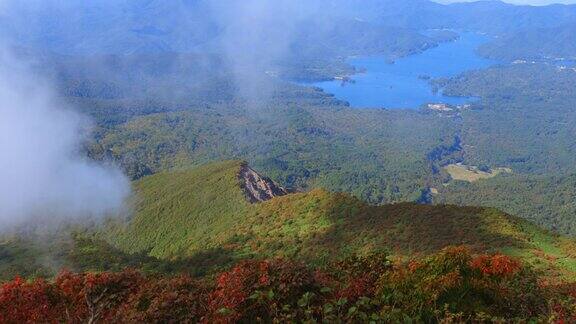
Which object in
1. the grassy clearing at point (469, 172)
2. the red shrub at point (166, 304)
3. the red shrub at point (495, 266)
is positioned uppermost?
the red shrub at point (166, 304)

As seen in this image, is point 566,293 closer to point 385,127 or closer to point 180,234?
point 180,234

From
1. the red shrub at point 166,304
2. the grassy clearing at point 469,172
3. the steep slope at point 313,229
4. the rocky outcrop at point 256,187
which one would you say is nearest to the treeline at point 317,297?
the red shrub at point 166,304

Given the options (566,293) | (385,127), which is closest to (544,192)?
(385,127)

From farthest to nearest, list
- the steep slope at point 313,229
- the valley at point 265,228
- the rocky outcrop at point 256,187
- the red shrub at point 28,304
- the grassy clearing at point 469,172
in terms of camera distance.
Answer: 1. the grassy clearing at point 469,172
2. the rocky outcrop at point 256,187
3. the steep slope at point 313,229
4. the red shrub at point 28,304
5. the valley at point 265,228

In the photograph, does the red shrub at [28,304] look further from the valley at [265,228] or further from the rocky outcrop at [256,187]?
the rocky outcrop at [256,187]

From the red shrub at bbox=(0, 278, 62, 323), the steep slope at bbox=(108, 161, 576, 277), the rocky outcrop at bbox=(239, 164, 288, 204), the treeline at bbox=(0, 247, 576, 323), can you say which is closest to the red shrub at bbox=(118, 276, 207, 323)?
the treeline at bbox=(0, 247, 576, 323)

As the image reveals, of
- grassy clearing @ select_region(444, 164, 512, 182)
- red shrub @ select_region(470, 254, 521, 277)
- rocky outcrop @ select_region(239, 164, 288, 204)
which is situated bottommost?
grassy clearing @ select_region(444, 164, 512, 182)

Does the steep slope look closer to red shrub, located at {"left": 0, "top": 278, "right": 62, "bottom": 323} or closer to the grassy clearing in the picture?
red shrub, located at {"left": 0, "top": 278, "right": 62, "bottom": 323}
